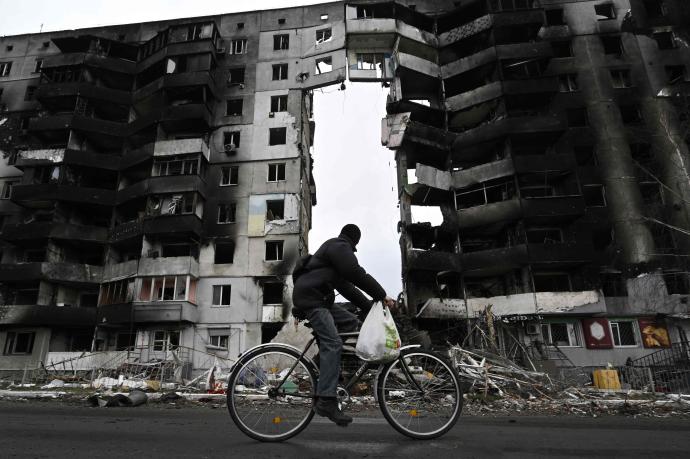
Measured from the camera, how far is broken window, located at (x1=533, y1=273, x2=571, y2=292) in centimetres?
3017

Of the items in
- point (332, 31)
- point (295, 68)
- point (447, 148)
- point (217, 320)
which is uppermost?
point (332, 31)

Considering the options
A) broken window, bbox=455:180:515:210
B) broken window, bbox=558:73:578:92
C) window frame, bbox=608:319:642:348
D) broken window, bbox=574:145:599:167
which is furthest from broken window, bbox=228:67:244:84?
window frame, bbox=608:319:642:348

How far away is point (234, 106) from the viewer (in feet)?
124

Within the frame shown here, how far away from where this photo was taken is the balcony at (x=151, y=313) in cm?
2930

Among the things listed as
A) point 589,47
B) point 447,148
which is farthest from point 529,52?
point 447,148

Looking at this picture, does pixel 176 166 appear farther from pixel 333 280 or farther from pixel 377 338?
pixel 377 338

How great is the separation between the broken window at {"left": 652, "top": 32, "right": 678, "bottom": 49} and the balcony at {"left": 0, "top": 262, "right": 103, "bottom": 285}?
49978mm

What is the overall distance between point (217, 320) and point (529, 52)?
31.9 meters

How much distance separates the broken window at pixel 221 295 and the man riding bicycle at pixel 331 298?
28.5 metres

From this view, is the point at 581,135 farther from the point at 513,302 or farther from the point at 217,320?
the point at 217,320

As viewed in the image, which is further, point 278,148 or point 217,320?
point 278,148

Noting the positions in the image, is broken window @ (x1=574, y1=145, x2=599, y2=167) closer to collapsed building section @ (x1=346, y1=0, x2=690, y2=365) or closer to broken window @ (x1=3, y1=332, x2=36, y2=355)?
collapsed building section @ (x1=346, y1=0, x2=690, y2=365)

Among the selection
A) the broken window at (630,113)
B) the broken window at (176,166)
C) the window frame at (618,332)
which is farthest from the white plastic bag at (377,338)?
the broken window at (630,113)

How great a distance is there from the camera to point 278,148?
35594mm
